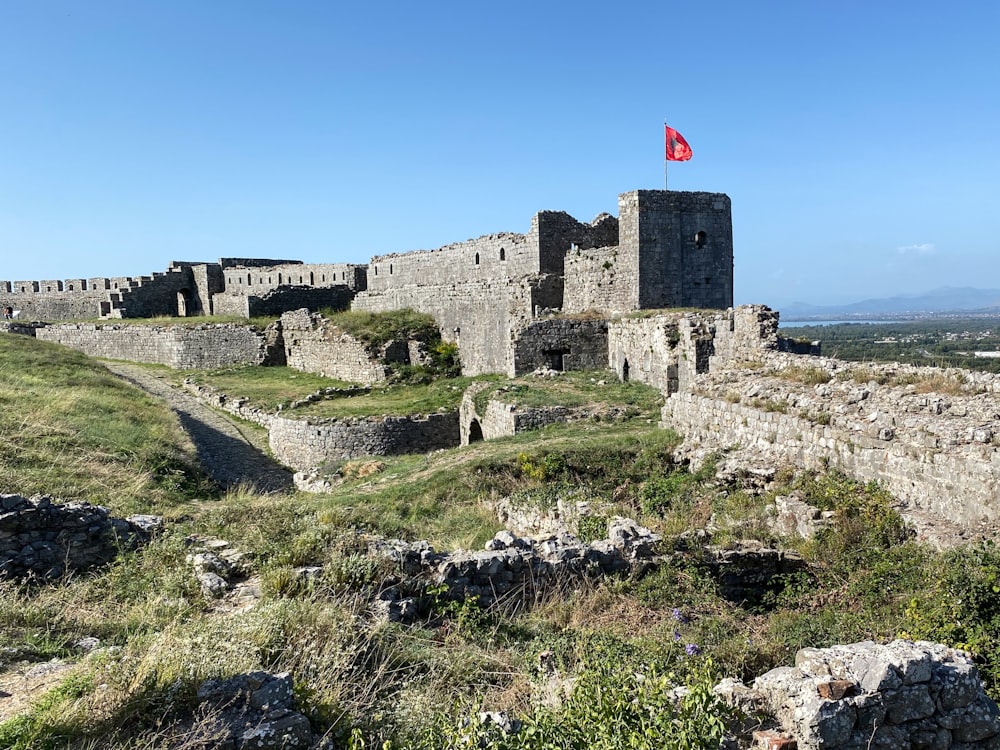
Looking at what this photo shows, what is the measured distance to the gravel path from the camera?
1614 centimetres

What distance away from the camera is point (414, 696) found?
15.7 ft

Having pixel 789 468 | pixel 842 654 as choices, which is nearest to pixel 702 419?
pixel 789 468

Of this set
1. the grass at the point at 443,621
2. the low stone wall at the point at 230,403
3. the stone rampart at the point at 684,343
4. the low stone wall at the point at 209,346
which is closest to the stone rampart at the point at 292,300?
the low stone wall at the point at 209,346

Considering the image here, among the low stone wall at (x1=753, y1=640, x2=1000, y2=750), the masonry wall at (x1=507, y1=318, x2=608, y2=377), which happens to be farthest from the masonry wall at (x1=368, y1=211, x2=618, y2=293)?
the low stone wall at (x1=753, y1=640, x2=1000, y2=750)

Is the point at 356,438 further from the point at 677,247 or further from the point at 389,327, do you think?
the point at 677,247

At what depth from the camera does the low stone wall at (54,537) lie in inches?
276

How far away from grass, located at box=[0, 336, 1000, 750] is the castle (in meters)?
9.83

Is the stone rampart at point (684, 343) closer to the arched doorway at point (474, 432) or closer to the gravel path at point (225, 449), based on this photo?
the arched doorway at point (474, 432)

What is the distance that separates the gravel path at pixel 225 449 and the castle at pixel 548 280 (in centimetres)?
707

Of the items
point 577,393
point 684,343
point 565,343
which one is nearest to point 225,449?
point 577,393

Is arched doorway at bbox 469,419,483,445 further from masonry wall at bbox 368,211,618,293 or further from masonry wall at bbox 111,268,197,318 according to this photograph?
masonry wall at bbox 111,268,197,318

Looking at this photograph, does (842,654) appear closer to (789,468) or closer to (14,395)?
(789,468)

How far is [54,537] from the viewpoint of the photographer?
7.26m

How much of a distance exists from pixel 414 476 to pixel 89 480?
17.0ft
